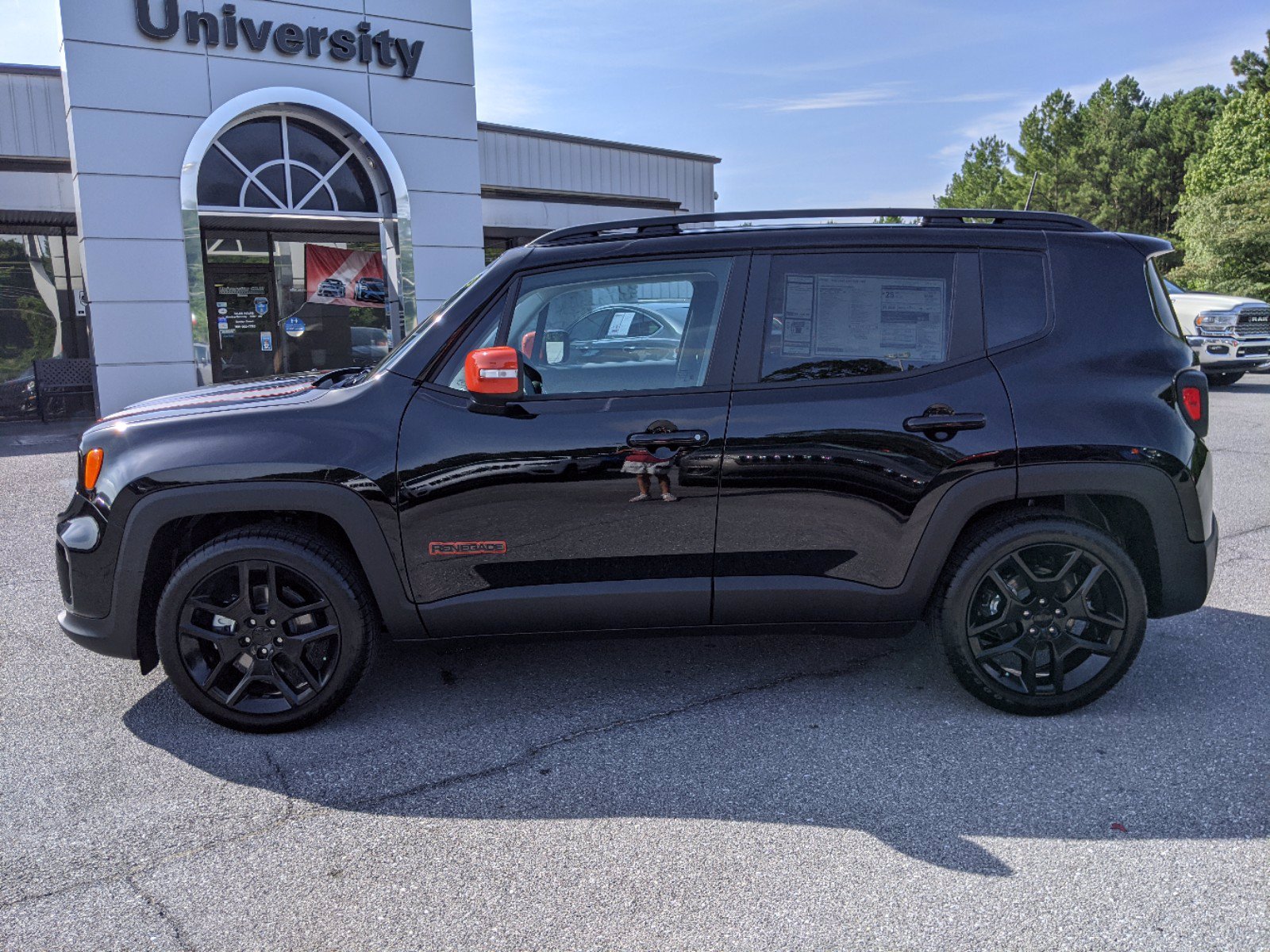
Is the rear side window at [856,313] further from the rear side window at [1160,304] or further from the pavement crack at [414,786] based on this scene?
the pavement crack at [414,786]

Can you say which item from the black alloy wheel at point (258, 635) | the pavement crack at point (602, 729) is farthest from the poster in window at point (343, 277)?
the pavement crack at point (602, 729)

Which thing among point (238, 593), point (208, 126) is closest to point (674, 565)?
point (238, 593)

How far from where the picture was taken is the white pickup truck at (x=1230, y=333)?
15500 millimetres

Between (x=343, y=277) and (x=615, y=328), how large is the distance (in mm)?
14746

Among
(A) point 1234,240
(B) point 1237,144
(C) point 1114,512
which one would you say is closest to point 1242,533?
(C) point 1114,512

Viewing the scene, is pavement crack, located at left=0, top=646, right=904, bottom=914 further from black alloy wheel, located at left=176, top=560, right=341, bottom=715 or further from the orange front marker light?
the orange front marker light

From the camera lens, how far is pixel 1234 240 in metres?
28.8

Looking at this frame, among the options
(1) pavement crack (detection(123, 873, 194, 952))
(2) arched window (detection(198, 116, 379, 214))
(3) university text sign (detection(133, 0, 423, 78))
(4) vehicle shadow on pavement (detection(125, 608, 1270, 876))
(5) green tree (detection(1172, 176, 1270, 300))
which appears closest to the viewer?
(1) pavement crack (detection(123, 873, 194, 952))

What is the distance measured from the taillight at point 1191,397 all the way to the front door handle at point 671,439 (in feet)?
5.60

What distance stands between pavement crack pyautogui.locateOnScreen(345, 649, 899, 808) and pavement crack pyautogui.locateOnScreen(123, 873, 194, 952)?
607 mm

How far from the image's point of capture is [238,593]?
3512mm

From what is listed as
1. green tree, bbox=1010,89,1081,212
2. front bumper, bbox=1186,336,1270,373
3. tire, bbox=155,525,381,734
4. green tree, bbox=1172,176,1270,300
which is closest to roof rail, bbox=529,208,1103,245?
tire, bbox=155,525,381,734

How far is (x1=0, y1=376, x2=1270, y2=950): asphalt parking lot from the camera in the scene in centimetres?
242

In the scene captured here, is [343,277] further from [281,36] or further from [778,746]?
[778,746]
